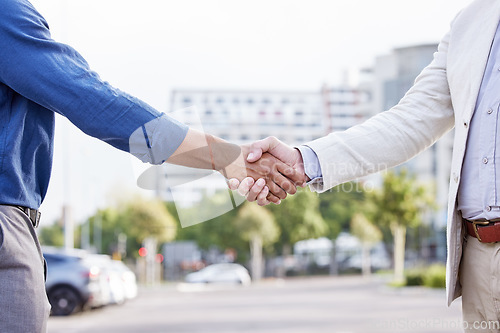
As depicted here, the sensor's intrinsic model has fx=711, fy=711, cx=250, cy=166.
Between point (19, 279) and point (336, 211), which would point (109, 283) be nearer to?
point (19, 279)

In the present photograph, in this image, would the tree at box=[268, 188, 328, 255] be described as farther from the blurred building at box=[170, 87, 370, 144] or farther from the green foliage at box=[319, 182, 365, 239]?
the blurred building at box=[170, 87, 370, 144]

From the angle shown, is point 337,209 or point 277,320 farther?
point 337,209

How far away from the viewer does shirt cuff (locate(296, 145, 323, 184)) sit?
2633mm

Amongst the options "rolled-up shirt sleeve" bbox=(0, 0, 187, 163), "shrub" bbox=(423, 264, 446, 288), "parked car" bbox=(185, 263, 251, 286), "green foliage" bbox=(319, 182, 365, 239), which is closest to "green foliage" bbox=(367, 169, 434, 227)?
"shrub" bbox=(423, 264, 446, 288)

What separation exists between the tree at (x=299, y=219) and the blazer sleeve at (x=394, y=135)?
139 feet

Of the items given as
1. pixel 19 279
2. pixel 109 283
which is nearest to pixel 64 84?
pixel 19 279

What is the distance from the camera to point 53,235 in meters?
53.7

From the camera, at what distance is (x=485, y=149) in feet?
6.98

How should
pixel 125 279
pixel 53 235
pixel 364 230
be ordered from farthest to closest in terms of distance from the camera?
pixel 53 235, pixel 364 230, pixel 125 279

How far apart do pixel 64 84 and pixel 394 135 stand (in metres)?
1.22

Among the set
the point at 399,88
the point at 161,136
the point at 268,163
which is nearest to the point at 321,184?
the point at 268,163

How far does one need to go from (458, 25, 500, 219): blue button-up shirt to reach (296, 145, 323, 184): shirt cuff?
0.58 m

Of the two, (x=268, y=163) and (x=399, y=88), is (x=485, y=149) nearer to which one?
(x=268, y=163)

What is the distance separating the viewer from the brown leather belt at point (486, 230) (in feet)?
6.89
